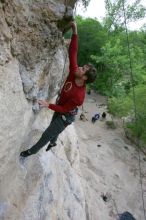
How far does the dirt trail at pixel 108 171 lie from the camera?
15.1 meters

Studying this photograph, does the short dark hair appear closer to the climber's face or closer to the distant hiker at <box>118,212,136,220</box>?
the climber's face

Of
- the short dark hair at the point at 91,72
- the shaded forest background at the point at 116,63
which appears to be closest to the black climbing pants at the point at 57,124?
the short dark hair at the point at 91,72

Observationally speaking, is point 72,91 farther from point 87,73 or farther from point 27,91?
point 27,91

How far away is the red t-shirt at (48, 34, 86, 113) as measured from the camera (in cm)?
634

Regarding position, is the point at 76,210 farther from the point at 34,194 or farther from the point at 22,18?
the point at 22,18

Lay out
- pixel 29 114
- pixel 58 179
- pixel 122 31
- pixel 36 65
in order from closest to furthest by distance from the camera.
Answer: pixel 36 65
pixel 29 114
pixel 58 179
pixel 122 31

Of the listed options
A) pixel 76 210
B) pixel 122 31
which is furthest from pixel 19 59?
pixel 122 31

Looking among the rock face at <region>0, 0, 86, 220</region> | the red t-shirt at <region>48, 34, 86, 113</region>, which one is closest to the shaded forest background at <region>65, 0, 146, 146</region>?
the rock face at <region>0, 0, 86, 220</region>

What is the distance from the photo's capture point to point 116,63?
31.6 meters

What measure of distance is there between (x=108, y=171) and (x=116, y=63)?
13979 millimetres

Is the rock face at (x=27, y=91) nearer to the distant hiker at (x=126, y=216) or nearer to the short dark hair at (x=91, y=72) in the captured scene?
the short dark hair at (x=91, y=72)

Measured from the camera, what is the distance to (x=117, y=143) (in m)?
25.6

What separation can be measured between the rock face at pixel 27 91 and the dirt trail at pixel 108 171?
4032 millimetres

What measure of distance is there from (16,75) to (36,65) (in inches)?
25.9
